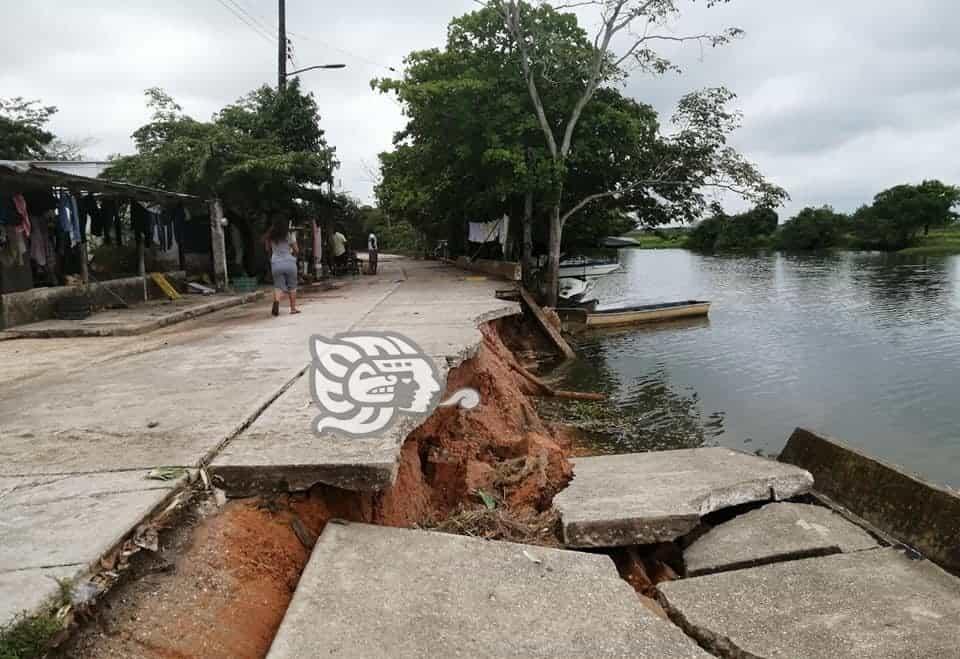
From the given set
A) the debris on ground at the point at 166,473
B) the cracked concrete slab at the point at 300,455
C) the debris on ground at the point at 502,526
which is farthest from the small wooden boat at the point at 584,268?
the debris on ground at the point at 166,473

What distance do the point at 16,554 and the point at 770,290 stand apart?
32.1 metres

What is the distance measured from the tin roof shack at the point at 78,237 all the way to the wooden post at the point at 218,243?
0.02 m

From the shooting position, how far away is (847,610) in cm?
319

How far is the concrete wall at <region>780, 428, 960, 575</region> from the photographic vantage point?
436cm

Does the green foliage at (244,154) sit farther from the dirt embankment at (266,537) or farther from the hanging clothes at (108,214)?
the dirt embankment at (266,537)

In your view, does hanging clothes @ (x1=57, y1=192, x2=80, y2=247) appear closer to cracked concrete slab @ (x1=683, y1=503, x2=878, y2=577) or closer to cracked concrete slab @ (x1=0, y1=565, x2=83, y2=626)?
cracked concrete slab @ (x1=0, y1=565, x2=83, y2=626)

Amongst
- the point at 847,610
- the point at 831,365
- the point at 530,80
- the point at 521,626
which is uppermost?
the point at 530,80

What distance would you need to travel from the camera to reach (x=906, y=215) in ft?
214

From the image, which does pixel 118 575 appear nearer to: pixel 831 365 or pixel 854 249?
pixel 831 365

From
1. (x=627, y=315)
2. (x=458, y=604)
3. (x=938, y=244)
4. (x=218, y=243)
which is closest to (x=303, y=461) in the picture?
(x=458, y=604)

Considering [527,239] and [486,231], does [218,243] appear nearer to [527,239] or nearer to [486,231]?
[527,239]

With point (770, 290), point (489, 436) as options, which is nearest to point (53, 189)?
point (489, 436)

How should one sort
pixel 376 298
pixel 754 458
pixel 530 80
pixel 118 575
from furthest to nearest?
pixel 530 80 < pixel 376 298 < pixel 754 458 < pixel 118 575

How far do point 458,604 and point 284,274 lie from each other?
29.4 ft
